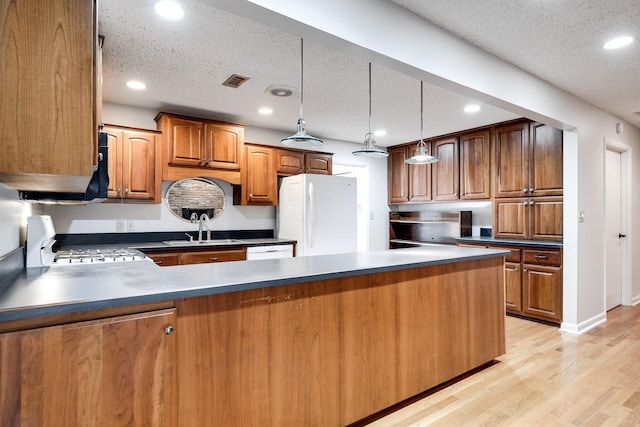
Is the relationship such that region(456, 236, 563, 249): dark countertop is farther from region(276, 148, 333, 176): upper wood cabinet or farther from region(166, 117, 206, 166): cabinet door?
region(166, 117, 206, 166): cabinet door

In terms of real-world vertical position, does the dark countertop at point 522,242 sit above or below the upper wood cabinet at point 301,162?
below

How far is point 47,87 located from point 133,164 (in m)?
2.71

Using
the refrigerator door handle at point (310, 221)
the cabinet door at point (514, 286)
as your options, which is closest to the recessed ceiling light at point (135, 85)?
the refrigerator door handle at point (310, 221)

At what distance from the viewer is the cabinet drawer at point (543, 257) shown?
367cm

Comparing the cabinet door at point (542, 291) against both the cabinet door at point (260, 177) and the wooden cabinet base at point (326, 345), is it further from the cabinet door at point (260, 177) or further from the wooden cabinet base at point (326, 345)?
the cabinet door at point (260, 177)

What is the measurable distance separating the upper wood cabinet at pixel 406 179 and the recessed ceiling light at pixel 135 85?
12.4 feet

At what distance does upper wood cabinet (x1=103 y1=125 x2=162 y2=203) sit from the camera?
349 centimetres

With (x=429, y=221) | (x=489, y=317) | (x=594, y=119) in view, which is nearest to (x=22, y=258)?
(x=489, y=317)

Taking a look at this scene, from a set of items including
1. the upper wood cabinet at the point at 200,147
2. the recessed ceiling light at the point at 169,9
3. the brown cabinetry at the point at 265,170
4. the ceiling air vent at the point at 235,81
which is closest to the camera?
the recessed ceiling light at the point at 169,9

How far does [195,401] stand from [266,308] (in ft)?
1.50

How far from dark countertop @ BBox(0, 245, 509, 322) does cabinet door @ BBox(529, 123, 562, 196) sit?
7.65 ft

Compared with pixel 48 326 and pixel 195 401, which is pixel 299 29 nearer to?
pixel 48 326

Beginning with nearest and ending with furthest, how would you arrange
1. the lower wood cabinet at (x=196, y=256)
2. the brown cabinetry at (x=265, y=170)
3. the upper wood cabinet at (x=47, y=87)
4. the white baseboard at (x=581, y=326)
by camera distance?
the upper wood cabinet at (x=47, y=87)
the lower wood cabinet at (x=196, y=256)
the white baseboard at (x=581, y=326)
the brown cabinetry at (x=265, y=170)

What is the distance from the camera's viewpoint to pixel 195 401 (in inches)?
56.9
